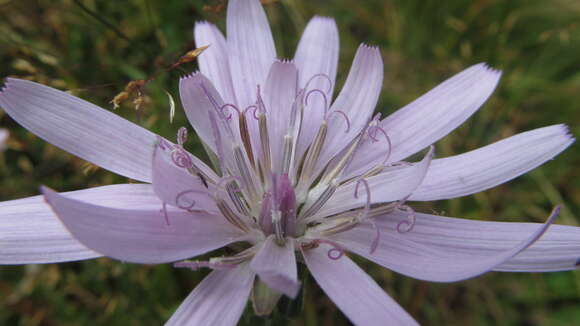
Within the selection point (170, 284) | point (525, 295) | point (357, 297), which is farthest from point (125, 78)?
point (525, 295)

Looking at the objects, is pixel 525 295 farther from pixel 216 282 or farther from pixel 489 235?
pixel 216 282

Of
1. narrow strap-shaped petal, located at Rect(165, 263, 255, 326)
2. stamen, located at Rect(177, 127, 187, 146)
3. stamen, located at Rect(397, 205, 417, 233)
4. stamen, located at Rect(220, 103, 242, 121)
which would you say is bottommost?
narrow strap-shaped petal, located at Rect(165, 263, 255, 326)

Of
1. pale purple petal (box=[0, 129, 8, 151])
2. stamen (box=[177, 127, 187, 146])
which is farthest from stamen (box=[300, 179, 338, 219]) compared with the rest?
pale purple petal (box=[0, 129, 8, 151])

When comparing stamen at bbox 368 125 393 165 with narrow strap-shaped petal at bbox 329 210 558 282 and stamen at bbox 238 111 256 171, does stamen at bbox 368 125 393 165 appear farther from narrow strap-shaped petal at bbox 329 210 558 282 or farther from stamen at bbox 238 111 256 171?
stamen at bbox 238 111 256 171

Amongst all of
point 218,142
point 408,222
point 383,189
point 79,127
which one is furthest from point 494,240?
point 79,127

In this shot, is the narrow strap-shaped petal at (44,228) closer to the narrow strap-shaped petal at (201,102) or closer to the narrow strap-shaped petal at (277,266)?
the narrow strap-shaped petal at (201,102)

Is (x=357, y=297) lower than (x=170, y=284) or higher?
higher
